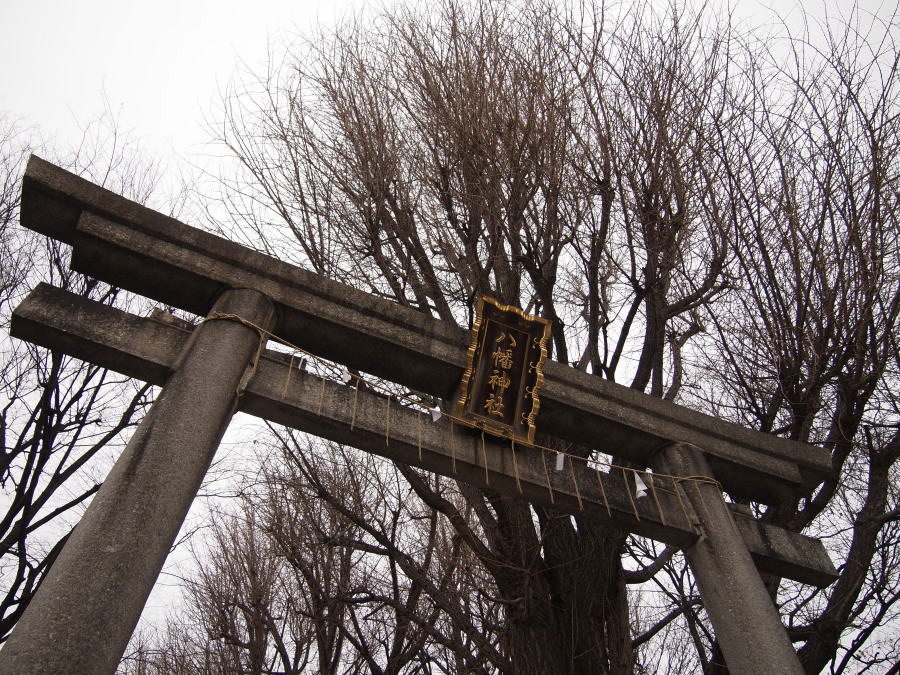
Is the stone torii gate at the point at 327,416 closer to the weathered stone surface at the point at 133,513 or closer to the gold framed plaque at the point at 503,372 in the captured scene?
the weathered stone surface at the point at 133,513

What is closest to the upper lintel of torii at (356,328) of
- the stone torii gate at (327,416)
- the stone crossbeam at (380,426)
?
the stone torii gate at (327,416)

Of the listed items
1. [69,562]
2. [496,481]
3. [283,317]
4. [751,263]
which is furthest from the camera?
[751,263]

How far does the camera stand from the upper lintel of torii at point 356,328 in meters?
4.41

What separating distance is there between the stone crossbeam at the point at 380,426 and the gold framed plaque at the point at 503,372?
0.14m

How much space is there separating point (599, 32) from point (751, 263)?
3.21 meters

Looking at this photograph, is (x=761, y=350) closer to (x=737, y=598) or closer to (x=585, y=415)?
(x=585, y=415)

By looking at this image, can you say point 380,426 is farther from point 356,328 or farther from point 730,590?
point 730,590

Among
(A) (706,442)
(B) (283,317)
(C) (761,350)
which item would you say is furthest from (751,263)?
(B) (283,317)

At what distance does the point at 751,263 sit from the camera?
6508 mm

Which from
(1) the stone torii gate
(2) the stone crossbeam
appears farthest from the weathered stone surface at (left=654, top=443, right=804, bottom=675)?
(2) the stone crossbeam

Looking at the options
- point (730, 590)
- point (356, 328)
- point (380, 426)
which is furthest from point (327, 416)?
point (730, 590)

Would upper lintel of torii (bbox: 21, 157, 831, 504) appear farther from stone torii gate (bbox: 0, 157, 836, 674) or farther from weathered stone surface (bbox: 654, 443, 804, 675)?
weathered stone surface (bbox: 654, 443, 804, 675)

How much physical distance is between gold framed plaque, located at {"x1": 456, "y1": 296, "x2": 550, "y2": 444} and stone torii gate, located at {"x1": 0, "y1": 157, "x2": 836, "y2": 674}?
14 cm

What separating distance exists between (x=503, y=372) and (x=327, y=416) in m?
1.48
